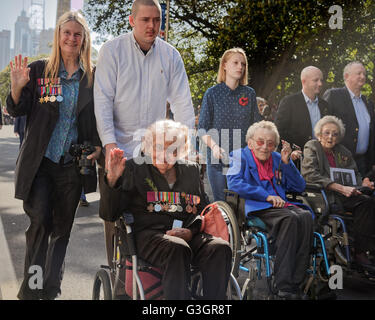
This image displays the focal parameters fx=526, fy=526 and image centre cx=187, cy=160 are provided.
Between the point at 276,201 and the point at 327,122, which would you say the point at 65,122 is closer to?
the point at 276,201

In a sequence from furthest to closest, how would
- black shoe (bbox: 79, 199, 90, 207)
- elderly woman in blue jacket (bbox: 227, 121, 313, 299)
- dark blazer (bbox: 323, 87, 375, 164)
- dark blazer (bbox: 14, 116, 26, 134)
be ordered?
dark blazer (bbox: 14, 116, 26, 134) → black shoe (bbox: 79, 199, 90, 207) → dark blazer (bbox: 323, 87, 375, 164) → elderly woman in blue jacket (bbox: 227, 121, 313, 299)

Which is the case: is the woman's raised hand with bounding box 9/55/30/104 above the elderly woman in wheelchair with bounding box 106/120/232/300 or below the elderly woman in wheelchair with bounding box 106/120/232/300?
above

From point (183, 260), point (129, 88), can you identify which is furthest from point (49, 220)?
point (183, 260)

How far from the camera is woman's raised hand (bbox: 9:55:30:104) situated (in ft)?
11.3

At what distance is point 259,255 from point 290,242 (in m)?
0.25

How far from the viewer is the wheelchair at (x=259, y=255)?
384 centimetres

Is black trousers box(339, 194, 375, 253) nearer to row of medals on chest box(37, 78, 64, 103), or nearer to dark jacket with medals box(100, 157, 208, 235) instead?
dark jacket with medals box(100, 157, 208, 235)

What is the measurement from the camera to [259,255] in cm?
394

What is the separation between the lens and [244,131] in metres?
4.96

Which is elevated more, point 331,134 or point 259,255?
point 331,134

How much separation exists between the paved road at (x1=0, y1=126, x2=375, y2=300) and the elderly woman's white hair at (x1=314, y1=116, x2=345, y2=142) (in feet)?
4.65

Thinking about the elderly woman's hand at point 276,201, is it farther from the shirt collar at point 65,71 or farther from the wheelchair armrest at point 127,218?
the shirt collar at point 65,71

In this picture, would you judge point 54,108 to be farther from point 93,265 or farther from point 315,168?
point 315,168

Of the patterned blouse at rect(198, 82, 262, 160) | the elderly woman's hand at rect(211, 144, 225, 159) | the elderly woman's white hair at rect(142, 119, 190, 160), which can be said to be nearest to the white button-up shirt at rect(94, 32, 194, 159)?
the elderly woman's white hair at rect(142, 119, 190, 160)
